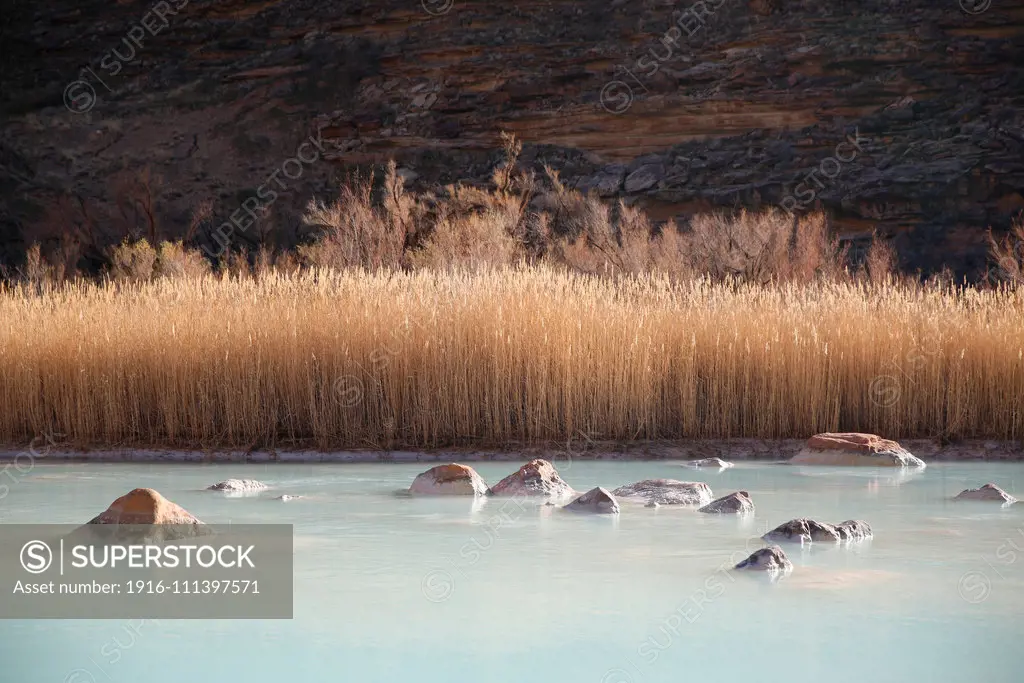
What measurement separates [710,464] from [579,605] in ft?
8.79

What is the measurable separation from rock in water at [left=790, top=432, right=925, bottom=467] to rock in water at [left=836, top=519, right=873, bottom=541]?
5.73ft

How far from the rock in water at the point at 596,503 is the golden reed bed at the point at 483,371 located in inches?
66.1

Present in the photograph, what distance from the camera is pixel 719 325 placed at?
242 inches

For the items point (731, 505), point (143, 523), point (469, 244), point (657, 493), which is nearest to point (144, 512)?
point (143, 523)

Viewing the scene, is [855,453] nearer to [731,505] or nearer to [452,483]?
[731,505]

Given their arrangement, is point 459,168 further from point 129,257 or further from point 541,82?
point 129,257

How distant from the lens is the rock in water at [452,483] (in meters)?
4.55

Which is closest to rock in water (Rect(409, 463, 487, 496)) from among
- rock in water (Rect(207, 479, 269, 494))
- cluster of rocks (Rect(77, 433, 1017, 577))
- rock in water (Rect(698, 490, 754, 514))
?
cluster of rocks (Rect(77, 433, 1017, 577))

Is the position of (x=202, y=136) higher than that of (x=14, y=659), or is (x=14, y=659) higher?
(x=202, y=136)

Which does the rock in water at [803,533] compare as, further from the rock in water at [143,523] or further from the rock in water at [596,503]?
the rock in water at [143,523]

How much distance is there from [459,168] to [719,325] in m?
17.4

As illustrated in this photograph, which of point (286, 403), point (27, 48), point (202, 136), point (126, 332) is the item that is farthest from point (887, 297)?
point (27, 48)

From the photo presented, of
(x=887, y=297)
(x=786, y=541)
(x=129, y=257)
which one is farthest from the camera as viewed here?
(x=129, y=257)

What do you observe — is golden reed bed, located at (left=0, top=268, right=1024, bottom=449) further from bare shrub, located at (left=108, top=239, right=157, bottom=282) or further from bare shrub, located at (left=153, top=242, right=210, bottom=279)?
bare shrub, located at (left=108, top=239, right=157, bottom=282)
